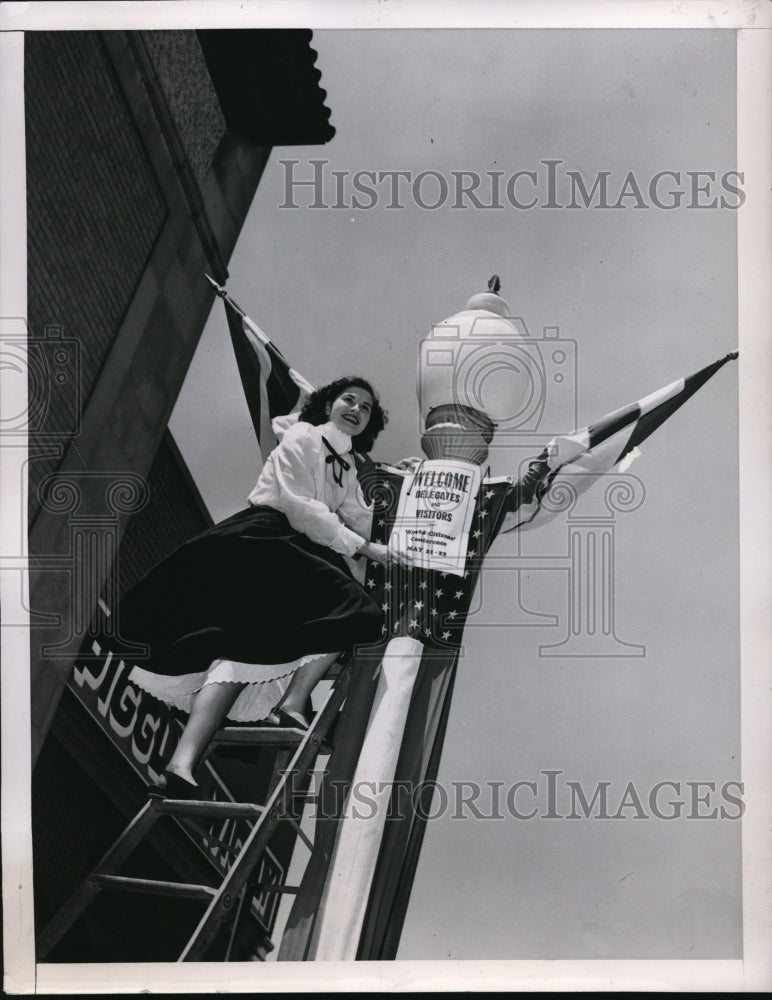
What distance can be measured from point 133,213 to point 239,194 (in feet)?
1.79

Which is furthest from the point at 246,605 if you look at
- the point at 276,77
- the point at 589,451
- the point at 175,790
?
the point at 276,77

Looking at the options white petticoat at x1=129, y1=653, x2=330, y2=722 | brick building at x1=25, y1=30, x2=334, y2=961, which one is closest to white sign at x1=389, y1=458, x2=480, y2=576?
white petticoat at x1=129, y1=653, x2=330, y2=722

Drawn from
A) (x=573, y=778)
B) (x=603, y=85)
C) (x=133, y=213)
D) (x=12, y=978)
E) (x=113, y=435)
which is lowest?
(x=12, y=978)

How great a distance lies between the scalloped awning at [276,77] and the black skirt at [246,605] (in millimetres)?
2008

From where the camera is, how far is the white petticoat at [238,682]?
6809 millimetres

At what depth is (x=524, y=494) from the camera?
687 cm

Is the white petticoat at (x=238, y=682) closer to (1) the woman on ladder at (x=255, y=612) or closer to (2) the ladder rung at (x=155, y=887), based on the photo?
(1) the woman on ladder at (x=255, y=612)

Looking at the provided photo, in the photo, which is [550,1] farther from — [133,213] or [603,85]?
[133,213]

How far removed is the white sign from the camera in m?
6.88

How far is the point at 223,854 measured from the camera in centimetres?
655

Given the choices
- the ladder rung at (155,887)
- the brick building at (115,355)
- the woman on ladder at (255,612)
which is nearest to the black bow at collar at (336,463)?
the woman on ladder at (255,612)

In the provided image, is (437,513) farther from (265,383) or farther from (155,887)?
(155,887)

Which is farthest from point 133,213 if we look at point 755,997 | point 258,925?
point 755,997

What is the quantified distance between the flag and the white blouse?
2.6 inches
